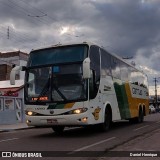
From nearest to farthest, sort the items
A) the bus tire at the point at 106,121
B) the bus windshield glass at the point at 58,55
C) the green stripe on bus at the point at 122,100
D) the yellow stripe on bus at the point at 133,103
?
the bus windshield glass at the point at 58,55
the bus tire at the point at 106,121
the green stripe on bus at the point at 122,100
the yellow stripe on bus at the point at 133,103

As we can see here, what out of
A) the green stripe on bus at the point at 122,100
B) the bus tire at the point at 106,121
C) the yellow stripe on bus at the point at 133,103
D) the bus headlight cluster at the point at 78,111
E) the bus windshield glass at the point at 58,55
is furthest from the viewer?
the yellow stripe on bus at the point at 133,103

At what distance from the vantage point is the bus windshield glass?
611 inches

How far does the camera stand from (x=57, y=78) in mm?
15289

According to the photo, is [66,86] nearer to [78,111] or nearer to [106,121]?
[78,111]

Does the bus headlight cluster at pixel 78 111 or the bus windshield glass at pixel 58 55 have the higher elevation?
the bus windshield glass at pixel 58 55

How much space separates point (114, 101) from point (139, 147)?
706 centimetres

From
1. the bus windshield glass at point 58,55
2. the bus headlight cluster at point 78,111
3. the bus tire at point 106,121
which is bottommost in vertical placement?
the bus tire at point 106,121

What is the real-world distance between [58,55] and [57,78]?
109 centimetres

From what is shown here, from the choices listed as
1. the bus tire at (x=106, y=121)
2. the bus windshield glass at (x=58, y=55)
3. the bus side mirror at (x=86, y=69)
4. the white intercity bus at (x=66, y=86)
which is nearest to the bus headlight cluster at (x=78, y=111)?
the white intercity bus at (x=66, y=86)

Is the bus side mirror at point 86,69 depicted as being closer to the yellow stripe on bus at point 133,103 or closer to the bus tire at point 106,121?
the bus tire at point 106,121

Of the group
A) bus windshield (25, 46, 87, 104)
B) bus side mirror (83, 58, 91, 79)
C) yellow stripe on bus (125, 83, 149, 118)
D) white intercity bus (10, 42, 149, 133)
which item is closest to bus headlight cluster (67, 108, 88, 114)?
white intercity bus (10, 42, 149, 133)

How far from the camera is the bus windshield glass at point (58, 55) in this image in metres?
15.5

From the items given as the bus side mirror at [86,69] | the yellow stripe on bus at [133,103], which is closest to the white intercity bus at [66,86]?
the bus side mirror at [86,69]

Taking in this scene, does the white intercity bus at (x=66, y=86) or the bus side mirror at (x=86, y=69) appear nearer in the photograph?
the bus side mirror at (x=86, y=69)
